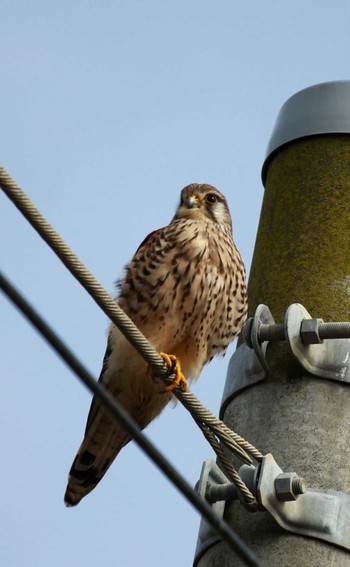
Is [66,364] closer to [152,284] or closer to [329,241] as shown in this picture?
[329,241]

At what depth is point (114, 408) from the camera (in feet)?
7.77

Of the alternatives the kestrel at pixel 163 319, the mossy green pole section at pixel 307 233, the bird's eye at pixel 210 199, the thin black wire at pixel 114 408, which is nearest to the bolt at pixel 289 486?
the mossy green pole section at pixel 307 233

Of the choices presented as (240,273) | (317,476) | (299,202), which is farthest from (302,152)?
(317,476)

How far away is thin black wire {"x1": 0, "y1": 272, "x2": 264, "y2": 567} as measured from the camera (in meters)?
2.30

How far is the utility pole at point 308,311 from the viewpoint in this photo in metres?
3.74

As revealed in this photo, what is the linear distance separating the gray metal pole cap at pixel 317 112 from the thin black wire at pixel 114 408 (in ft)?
7.53

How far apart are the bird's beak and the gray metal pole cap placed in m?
0.91

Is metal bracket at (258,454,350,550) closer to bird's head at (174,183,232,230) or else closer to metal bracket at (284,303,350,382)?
metal bracket at (284,303,350,382)

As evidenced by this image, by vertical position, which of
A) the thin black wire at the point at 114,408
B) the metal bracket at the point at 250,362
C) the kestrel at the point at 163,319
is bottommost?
the kestrel at the point at 163,319

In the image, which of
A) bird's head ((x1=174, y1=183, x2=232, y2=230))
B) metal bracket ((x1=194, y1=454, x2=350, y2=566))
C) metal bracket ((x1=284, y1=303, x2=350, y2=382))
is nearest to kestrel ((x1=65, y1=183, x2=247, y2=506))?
bird's head ((x1=174, y1=183, x2=232, y2=230))

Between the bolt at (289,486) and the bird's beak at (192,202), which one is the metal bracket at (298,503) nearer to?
the bolt at (289,486)

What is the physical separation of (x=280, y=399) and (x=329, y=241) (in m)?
0.71

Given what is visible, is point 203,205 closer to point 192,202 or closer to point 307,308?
point 192,202

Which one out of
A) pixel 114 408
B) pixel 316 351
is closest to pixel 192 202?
pixel 316 351
